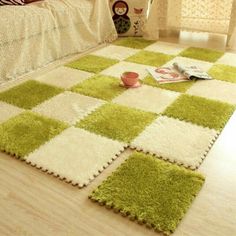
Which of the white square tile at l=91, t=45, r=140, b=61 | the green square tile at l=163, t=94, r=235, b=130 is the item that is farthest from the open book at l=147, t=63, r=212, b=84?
the white square tile at l=91, t=45, r=140, b=61

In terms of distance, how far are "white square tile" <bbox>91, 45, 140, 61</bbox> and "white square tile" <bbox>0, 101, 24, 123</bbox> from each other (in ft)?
3.20

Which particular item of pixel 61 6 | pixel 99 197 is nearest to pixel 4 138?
pixel 99 197

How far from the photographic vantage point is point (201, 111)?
63.5 inches

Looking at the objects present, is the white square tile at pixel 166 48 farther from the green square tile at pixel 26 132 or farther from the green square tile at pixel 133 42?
the green square tile at pixel 26 132

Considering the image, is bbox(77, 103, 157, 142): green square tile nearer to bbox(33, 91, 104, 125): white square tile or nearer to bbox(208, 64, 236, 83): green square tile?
bbox(33, 91, 104, 125): white square tile

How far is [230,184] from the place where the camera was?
46.1 inches

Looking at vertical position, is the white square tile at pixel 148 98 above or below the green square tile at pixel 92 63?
below

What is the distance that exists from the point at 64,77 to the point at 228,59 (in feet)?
4.06

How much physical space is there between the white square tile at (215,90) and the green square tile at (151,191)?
2.28ft

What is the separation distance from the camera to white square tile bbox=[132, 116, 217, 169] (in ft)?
4.26

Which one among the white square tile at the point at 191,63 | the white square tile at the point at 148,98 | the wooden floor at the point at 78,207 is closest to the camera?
the wooden floor at the point at 78,207

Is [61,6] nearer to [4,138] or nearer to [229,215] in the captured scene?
[4,138]

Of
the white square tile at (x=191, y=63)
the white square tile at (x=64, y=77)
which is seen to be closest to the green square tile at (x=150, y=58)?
the white square tile at (x=191, y=63)

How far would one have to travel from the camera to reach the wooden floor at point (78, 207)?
989 millimetres
